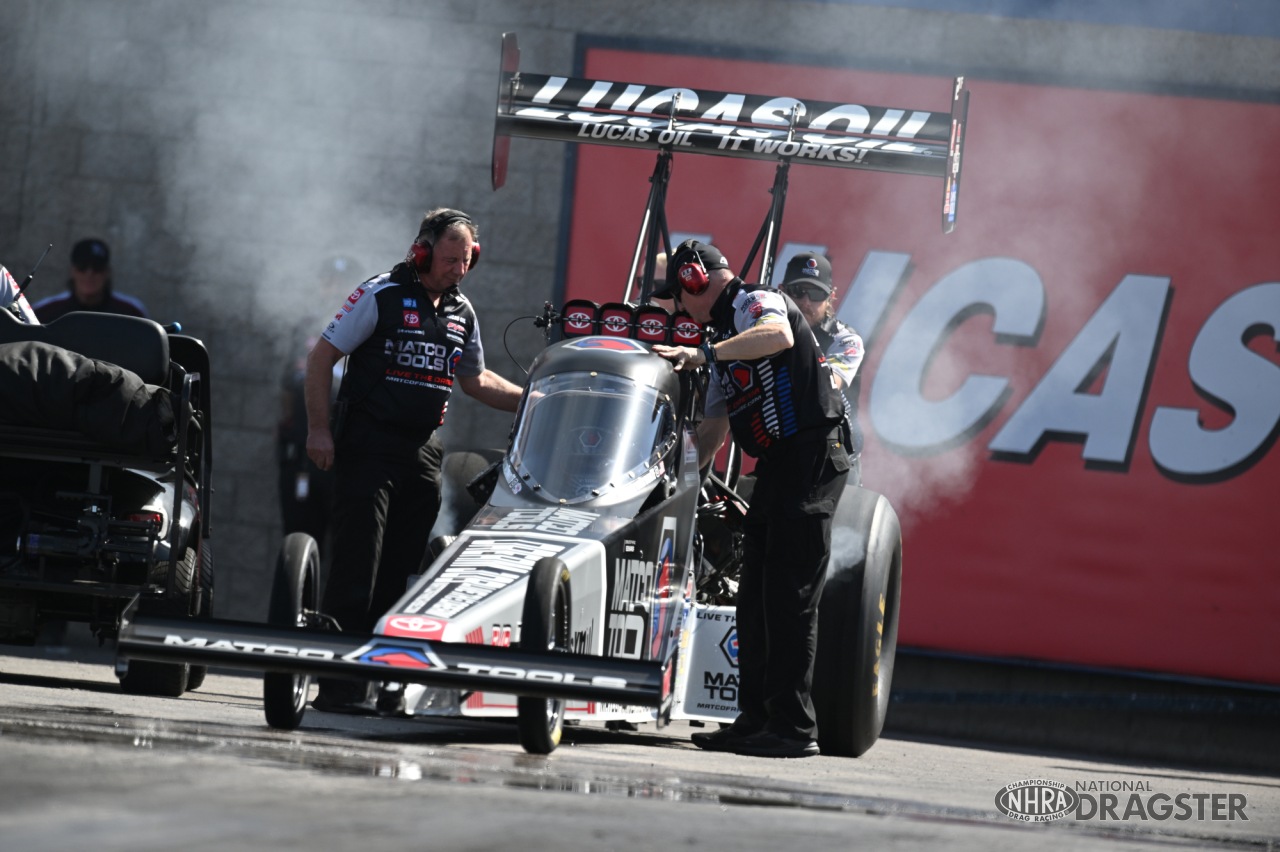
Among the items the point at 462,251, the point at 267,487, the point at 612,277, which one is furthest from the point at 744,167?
the point at 462,251

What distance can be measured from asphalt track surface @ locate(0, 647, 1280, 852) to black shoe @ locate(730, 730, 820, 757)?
80mm

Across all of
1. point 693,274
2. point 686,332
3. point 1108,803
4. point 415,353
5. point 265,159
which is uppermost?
point 265,159

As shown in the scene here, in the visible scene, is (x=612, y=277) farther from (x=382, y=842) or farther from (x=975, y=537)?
(x=382, y=842)

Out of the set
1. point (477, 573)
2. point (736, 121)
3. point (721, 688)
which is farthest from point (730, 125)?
point (477, 573)

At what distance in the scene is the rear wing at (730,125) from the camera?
6.82m

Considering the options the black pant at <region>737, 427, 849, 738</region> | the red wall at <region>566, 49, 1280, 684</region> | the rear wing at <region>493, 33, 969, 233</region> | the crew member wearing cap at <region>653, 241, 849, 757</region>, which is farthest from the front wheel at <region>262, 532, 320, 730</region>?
the red wall at <region>566, 49, 1280, 684</region>

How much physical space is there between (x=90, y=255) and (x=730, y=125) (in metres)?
3.77

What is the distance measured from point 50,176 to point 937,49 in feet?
16.4

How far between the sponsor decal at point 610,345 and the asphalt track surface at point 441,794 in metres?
1.23

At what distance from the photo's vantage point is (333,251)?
1009 centimetres

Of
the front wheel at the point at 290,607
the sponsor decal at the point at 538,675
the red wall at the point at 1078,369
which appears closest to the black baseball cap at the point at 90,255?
the red wall at the point at 1078,369

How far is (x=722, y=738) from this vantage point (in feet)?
18.7

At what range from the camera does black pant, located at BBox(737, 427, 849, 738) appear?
557 cm

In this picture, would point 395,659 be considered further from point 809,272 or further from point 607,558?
point 809,272
